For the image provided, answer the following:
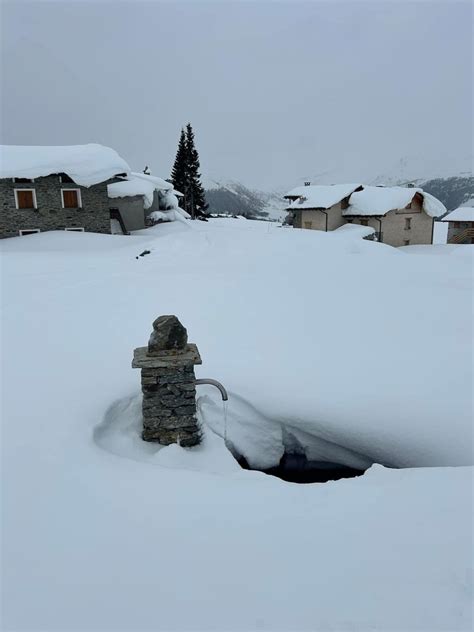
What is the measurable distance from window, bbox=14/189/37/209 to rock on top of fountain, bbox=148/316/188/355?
803 inches

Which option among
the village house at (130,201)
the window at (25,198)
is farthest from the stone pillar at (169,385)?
the village house at (130,201)

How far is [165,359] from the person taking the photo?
537 centimetres

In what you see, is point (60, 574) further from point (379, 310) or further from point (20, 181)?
point (20, 181)

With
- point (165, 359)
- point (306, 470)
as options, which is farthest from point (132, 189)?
point (306, 470)

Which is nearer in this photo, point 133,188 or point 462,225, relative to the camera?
point 133,188

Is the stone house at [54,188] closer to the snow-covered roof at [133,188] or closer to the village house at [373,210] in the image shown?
the snow-covered roof at [133,188]

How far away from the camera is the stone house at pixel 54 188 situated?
21.6 meters

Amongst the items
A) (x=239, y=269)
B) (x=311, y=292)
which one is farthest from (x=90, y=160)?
(x=311, y=292)

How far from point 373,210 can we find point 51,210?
895 inches

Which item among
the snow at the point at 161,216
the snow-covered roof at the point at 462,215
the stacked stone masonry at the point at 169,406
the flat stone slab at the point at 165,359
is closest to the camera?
the flat stone slab at the point at 165,359

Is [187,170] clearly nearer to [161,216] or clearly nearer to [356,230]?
[161,216]

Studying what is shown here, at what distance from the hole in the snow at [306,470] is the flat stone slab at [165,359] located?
7.18 ft

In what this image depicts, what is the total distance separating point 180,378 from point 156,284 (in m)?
7.85

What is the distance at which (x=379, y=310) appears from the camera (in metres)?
10.5
